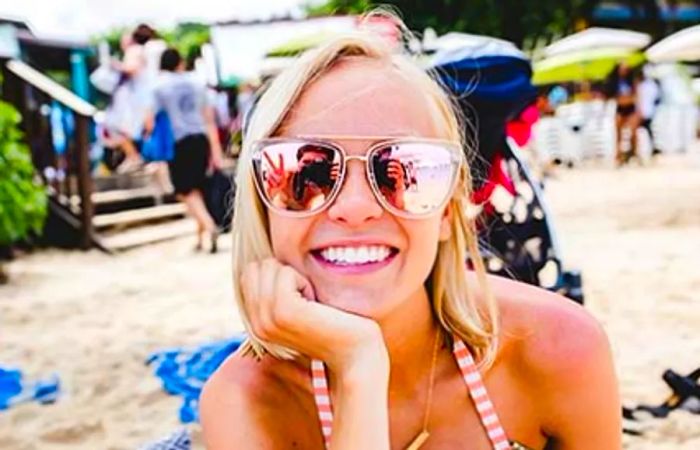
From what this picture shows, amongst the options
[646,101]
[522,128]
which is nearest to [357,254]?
[522,128]

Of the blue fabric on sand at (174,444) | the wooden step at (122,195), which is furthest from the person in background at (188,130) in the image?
the blue fabric on sand at (174,444)

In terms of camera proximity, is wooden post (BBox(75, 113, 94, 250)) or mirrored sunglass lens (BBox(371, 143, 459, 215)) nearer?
mirrored sunglass lens (BBox(371, 143, 459, 215))

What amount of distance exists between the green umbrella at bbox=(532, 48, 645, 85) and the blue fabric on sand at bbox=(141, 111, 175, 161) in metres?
11.7

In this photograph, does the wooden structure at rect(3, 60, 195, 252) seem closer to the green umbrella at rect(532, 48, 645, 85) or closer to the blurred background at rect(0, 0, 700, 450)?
the blurred background at rect(0, 0, 700, 450)

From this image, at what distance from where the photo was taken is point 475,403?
5.46 ft

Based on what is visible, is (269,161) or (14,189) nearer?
(269,161)

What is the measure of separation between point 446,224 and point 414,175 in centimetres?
18

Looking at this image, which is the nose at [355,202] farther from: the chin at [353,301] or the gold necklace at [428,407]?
the gold necklace at [428,407]

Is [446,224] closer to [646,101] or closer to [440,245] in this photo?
[440,245]

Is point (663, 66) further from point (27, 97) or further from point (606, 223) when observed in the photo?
point (27, 97)

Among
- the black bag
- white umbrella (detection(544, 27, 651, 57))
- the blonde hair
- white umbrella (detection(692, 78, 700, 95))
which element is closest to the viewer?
the blonde hair

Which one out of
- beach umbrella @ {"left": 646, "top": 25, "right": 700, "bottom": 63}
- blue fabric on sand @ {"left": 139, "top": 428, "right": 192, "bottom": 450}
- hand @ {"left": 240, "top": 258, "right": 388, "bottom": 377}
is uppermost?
hand @ {"left": 240, "top": 258, "right": 388, "bottom": 377}

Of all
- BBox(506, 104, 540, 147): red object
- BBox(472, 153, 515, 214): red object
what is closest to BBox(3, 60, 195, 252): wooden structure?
BBox(506, 104, 540, 147): red object

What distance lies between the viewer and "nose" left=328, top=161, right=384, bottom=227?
1466mm
